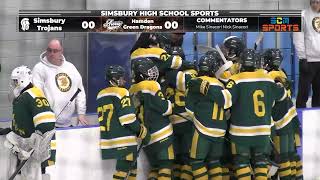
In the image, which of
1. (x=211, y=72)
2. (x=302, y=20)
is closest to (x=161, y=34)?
(x=211, y=72)

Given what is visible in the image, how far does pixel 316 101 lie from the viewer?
353 inches

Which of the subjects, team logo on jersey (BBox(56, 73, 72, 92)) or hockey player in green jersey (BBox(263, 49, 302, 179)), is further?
team logo on jersey (BBox(56, 73, 72, 92))

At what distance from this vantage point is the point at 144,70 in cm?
709

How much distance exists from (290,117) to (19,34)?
10.0 ft

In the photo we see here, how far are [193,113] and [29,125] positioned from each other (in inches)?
52.7

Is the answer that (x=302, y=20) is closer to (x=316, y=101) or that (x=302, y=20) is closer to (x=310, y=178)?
(x=316, y=101)

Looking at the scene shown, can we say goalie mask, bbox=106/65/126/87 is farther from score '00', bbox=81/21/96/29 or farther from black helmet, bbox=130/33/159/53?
score '00', bbox=81/21/96/29

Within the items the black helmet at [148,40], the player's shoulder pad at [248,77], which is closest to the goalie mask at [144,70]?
the black helmet at [148,40]

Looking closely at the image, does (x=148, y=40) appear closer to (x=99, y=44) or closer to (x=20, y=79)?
(x=20, y=79)

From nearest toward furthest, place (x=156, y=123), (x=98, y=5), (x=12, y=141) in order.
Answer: (x=12, y=141) → (x=156, y=123) → (x=98, y=5)

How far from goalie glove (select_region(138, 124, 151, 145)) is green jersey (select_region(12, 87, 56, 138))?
0.85 m

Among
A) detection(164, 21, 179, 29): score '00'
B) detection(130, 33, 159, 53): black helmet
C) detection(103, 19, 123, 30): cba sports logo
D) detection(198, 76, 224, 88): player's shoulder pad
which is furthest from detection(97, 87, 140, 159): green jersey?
detection(103, 19, 123, 30): cba sports logo

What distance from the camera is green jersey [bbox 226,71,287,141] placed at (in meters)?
7.14
